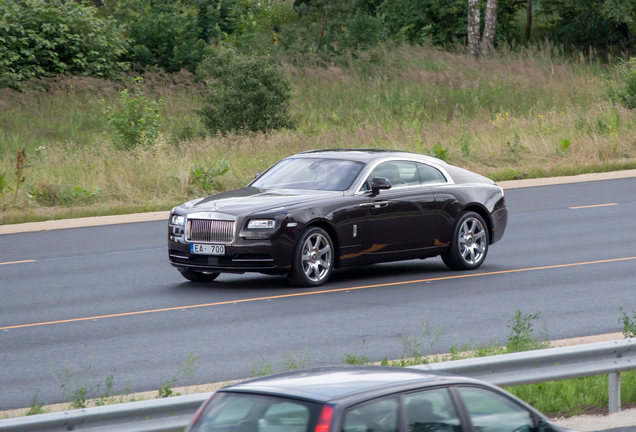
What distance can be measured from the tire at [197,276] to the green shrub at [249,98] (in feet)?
43.8

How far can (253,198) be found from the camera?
1188 centimetres

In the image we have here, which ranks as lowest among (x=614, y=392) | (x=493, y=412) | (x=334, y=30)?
(x=614, y=392)

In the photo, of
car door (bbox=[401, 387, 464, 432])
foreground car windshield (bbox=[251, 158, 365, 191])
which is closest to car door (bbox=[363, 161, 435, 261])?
foreground car windshield (bbox=[251, 158, 365, 191])

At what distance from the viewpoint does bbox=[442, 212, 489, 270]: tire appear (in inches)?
509

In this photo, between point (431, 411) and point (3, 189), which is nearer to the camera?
point (431, 411)

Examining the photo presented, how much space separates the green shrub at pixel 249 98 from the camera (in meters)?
25.9

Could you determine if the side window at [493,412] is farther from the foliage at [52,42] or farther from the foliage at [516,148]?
the foliage at [52,42]

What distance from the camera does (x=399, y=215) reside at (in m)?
12.4

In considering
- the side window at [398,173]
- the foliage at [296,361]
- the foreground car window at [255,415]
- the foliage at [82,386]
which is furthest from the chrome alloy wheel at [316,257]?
the foreground car window at [255,415]

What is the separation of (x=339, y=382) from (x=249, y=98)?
22337mm

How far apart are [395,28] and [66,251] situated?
36.7m

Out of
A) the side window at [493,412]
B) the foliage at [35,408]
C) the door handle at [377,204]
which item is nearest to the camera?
the side window at [493,412]

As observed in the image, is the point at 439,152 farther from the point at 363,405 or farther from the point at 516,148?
the point at 363,405

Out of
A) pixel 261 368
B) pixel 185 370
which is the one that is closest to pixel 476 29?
pixel 261 368
